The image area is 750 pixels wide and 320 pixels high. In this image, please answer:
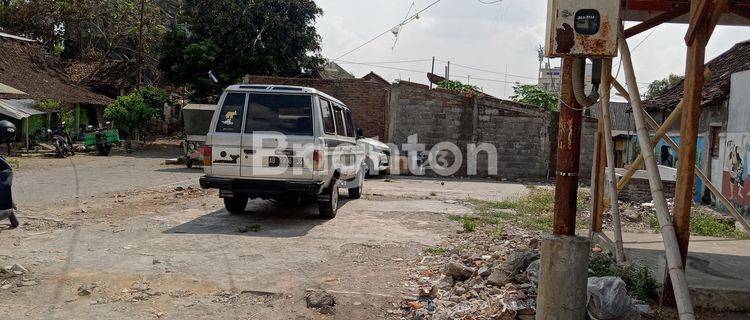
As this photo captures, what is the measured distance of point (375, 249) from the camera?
22.5 feet

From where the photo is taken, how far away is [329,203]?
868 centimetres

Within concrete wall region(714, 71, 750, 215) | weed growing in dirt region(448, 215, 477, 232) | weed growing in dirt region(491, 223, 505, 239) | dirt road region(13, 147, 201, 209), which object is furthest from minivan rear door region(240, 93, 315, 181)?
concrete wall region(714, 71, 750, 215)

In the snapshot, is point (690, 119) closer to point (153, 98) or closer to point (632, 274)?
point (632, 274)

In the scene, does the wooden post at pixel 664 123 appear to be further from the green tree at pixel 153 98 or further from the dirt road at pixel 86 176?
the green tree at pixel 153 98

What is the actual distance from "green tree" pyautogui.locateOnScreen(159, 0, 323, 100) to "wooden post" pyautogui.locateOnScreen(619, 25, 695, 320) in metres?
23.1

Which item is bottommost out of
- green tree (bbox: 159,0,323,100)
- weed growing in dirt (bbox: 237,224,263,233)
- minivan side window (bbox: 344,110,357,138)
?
weed growing in dirt (bbox: 237,224,263,233)

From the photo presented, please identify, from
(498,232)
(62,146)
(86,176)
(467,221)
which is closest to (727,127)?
(467,221)

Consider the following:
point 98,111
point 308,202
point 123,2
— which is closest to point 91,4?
point 123,2

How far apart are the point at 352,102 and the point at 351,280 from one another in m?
17.3

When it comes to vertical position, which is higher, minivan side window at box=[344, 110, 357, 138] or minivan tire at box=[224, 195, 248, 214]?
minivan side window at box=[344, 110, 357, 138]

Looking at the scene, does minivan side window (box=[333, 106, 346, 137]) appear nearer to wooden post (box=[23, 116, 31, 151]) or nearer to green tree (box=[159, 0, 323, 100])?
green tree (box=[159, 0, 323, 100])

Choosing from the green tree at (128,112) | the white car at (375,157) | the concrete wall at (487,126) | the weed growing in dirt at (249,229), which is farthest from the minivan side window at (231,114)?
the green tree at (128,112)

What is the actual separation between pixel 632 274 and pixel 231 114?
19.0ft

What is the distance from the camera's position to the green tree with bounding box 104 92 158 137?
82.6ft
